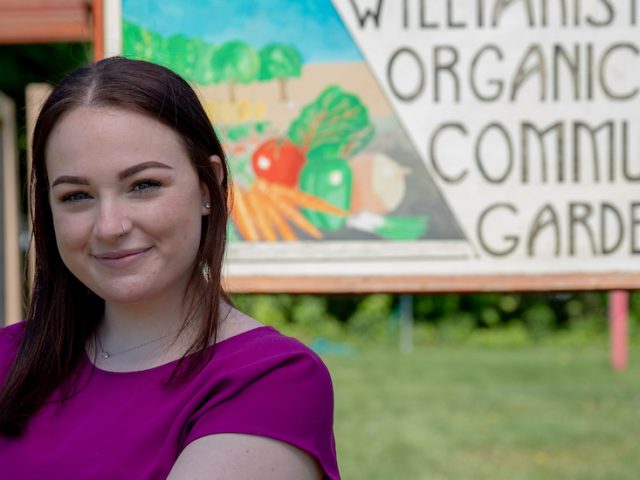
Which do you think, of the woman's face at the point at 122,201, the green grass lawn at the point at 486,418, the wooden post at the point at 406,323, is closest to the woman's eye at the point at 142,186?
the woman's face at the point at 122,201

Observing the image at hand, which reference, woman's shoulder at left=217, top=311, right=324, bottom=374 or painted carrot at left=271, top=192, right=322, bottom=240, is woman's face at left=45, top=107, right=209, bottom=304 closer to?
woman's shoulder at left=217, top=311, right=324, bottom=374

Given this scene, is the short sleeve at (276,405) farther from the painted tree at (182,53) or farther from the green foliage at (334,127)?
the painted tree at (182,53)

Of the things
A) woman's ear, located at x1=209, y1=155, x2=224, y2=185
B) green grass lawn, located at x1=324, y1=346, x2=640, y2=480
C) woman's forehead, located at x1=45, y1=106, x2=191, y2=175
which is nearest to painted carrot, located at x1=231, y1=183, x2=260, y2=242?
woman's ear, located at x1=209, y1=155, x2=224, y2=185

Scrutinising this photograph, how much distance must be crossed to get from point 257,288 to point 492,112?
0.63 meters

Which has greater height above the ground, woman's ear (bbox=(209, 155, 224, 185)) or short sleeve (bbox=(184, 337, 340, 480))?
woman's ear (bbox=(209, 155, 224, 185))

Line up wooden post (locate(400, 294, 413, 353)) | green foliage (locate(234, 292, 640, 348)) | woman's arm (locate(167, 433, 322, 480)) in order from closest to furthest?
1. woman's arm (locate(167, 433, 322, 480))
2. wooden post (locate(400, 294, 413, 353))
3. green foliage (locate(234, 292, 640, 348))

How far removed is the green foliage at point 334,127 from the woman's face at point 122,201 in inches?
33.4

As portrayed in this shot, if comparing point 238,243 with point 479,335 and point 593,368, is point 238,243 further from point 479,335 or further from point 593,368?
point 479,335

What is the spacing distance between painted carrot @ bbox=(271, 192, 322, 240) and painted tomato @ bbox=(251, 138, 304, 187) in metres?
0.05

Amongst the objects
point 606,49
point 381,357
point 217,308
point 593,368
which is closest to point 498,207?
point 606,49

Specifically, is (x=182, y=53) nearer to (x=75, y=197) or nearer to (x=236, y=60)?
(x=236, y=60)

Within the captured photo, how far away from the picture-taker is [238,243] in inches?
96.2

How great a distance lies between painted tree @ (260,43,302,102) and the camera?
8.02 feet

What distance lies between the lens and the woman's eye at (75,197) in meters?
1.56
